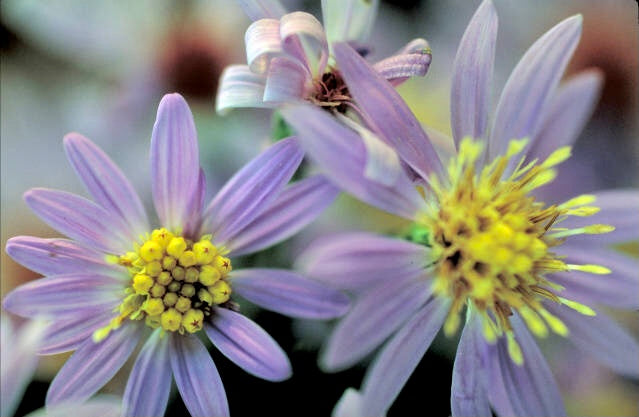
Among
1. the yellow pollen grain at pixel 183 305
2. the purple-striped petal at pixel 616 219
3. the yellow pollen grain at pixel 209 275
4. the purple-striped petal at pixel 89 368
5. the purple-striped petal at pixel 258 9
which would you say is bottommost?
the purple-striped petal at pixel 89 368

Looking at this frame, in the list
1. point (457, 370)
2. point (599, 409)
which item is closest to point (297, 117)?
point (457, 370)

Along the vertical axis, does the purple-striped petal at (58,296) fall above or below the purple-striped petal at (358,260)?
below

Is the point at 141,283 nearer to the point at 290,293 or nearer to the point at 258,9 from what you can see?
the point at 290,293

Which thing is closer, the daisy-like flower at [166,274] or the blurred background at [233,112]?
the daisy-like flower at [166,274]

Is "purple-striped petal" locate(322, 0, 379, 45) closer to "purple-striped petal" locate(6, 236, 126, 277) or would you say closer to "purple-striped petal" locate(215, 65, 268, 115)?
"purple-striped petal" locate(215, 65, 268, 115)

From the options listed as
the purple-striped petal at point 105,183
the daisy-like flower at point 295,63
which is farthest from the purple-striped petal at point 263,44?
the purple-striped petal at point 105,183

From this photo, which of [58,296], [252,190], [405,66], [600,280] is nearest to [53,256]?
[58,296]

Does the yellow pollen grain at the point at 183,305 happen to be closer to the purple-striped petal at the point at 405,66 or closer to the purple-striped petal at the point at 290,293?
the purple-striped petal at the point at 290,293

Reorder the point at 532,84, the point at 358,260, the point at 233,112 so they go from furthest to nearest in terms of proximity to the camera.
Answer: the point at 233,112
the point at 532,84
the point at 358,260
